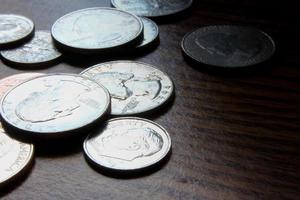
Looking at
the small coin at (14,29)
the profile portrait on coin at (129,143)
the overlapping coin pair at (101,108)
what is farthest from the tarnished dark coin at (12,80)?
the profile portrait on coin at (129,143)

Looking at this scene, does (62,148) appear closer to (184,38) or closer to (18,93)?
(18,93)

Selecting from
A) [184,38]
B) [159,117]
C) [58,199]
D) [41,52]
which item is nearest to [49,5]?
[41,52]

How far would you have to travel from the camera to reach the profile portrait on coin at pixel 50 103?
0.82 meters

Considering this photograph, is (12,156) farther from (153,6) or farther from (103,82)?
(153,6)

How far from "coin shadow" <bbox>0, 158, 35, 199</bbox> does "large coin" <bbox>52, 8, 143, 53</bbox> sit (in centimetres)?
30

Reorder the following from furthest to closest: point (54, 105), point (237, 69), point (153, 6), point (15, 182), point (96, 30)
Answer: point (153, 6) → point (96, 30) → point (237, 69) → point (54, 105) → point (15, 182)

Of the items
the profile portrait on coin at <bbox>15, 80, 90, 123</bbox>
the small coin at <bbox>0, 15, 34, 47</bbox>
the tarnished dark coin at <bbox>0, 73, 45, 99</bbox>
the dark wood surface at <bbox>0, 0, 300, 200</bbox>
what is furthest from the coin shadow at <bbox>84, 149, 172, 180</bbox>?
the small coin at <bbox>0, 15, 34, 47</bbox>

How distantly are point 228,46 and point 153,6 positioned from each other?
0.23 meters

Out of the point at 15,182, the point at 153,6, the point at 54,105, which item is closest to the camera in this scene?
the point at 15,182

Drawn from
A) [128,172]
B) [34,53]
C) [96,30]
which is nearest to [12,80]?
[34,53]

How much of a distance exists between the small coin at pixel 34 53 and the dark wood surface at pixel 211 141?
0.05 ft

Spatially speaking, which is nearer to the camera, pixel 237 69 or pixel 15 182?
pixel 15 182

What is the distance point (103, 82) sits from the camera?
0.92 meters

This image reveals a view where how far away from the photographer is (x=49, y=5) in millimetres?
1217
